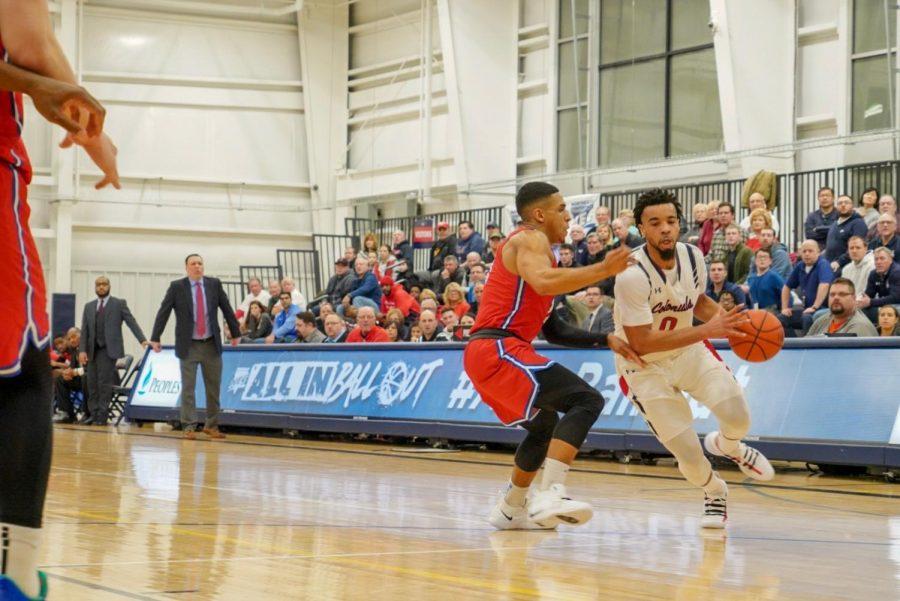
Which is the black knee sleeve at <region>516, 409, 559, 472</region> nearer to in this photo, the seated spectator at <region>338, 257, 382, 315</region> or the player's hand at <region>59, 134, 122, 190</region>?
the player's hand at <region>59, 134, 122, 190</region>

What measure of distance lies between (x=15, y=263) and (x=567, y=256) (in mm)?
13179

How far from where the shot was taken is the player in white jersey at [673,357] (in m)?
7.04

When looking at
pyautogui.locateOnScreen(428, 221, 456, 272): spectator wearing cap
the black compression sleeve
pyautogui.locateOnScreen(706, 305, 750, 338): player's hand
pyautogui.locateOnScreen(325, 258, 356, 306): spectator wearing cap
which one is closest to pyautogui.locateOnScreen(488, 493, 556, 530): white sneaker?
the black compression sleeve

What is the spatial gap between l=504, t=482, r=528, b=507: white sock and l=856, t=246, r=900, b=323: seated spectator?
22.9ft

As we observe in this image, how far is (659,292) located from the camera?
7.19 m

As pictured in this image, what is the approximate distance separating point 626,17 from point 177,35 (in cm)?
1057

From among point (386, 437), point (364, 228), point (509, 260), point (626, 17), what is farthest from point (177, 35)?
point (509, 260)

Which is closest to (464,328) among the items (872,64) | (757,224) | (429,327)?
(429,327)

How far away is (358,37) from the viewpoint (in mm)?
30109

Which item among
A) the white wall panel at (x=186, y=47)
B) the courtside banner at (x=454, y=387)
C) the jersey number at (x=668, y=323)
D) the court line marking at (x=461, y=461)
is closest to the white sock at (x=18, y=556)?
the jersey number at (x=668, y=323)

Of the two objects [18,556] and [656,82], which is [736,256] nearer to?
[656,82]

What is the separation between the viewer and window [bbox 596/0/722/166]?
73.7 ft

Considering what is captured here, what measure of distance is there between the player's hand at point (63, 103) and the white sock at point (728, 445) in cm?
496

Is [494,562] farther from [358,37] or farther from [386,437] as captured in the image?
[358,37]
